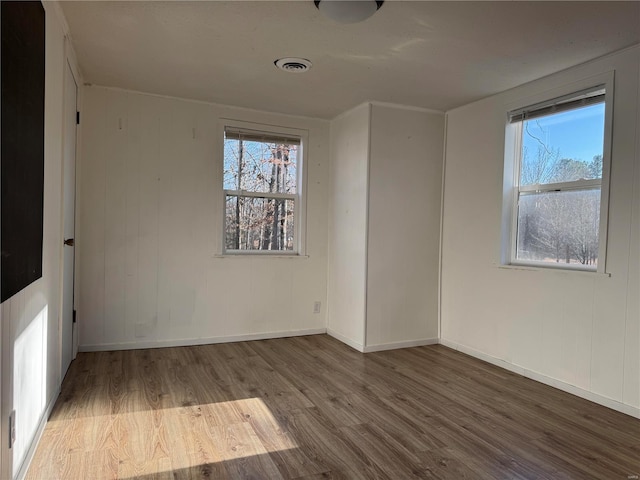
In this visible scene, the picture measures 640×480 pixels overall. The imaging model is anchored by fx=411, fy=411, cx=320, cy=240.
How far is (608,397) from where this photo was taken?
2703mm

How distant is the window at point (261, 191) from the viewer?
414 centimetres

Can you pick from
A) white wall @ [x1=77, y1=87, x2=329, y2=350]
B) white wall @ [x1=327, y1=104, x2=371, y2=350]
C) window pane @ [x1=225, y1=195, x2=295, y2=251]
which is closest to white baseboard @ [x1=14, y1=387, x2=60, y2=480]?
white wall @ [x1=77, y1=87, x2=329, y2=350]

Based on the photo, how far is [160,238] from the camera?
3.84 meters

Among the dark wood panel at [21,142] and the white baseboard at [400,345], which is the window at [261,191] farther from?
the dark wood panel at [21,142]

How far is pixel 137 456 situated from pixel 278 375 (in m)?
1.32

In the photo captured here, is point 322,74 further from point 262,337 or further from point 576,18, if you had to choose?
point 262,337

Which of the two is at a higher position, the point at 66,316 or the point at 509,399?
the point at 66,316

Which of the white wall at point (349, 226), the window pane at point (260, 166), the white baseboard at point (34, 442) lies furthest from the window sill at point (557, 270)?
the white baseboard at point (34, 442)

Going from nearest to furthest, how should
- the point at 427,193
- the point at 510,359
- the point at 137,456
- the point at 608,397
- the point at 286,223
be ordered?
1. the point at 137,456
2. the point at 608,397
3. the point at 510,359
4. the point at 427,193
5. the point at 286,223

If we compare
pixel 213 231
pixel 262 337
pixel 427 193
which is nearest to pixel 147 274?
pixel 213 231

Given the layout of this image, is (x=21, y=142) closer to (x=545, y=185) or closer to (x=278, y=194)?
(x=278, y=194)

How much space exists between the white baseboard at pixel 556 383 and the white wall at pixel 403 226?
525mm

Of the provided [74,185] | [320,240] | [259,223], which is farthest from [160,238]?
[320,240]

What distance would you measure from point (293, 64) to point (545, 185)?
7.07 ft
